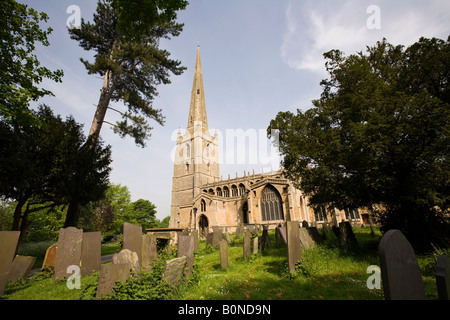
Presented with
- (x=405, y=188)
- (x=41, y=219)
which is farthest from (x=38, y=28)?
(x=41, y=219)

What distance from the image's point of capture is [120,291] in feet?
12.1

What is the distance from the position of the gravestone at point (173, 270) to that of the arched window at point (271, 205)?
23363mm

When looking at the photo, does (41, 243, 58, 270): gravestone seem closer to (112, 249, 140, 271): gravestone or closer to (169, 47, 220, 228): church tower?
(112, 249, 140, 271): gravestone

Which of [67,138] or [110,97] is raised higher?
[110,97]

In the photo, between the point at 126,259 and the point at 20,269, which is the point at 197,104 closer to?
the point at 20,269

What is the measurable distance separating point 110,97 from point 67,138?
162 inches

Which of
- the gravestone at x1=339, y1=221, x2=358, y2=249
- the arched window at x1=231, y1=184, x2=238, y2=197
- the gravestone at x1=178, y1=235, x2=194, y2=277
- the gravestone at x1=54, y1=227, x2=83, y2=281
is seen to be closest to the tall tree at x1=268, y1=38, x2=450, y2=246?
the gravestone at x1=339, y1=221, x2=358, y2=249

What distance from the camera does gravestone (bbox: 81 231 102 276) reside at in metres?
7.11

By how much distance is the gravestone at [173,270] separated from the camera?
4332 mm

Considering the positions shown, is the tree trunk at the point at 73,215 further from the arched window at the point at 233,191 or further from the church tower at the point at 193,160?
the arched window at the point at 233,191

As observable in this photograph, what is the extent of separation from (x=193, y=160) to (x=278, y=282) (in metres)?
42.3

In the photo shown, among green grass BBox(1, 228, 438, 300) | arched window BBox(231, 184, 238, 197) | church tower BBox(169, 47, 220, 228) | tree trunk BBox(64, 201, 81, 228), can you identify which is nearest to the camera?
green grass BBox(1, 228, 438, 300)
